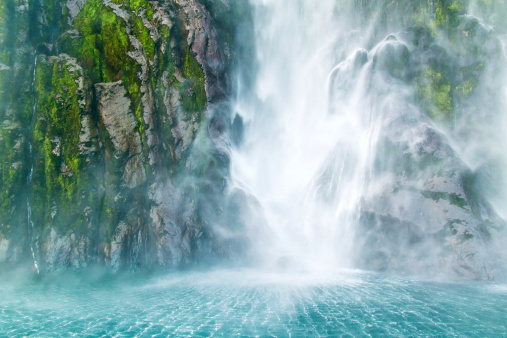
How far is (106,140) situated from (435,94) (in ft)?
71.3

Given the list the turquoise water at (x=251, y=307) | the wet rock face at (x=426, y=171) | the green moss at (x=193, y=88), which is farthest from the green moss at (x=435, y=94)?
the green moss at (x=193, y=88)

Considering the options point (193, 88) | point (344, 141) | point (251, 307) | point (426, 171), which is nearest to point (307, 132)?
point (344, 141)

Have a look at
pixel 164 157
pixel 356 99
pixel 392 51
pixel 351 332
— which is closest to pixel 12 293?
pixel 164 157

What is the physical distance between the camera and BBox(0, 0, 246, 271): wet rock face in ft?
65.5

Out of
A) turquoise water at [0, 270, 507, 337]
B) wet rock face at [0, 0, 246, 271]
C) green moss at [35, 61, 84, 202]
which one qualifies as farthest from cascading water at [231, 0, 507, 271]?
green moss at [35, 61, 84, 202]

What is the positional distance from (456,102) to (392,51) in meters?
5.59

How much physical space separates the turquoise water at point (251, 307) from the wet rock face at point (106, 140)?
2.92 meters

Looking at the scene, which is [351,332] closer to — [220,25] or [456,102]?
[456,102]

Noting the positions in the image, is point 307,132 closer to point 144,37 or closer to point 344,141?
point 344,141

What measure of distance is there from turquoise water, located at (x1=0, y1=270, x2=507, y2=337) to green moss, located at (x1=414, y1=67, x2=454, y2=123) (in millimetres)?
12099

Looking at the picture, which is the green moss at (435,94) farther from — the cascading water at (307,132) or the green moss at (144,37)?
the green moss at (144,37)

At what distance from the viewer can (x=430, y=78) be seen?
2464cm

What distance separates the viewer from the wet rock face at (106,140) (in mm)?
19969

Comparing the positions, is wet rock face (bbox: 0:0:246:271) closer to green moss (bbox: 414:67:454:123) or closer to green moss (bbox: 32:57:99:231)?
green moss (bbox: 32:57:99:231)
